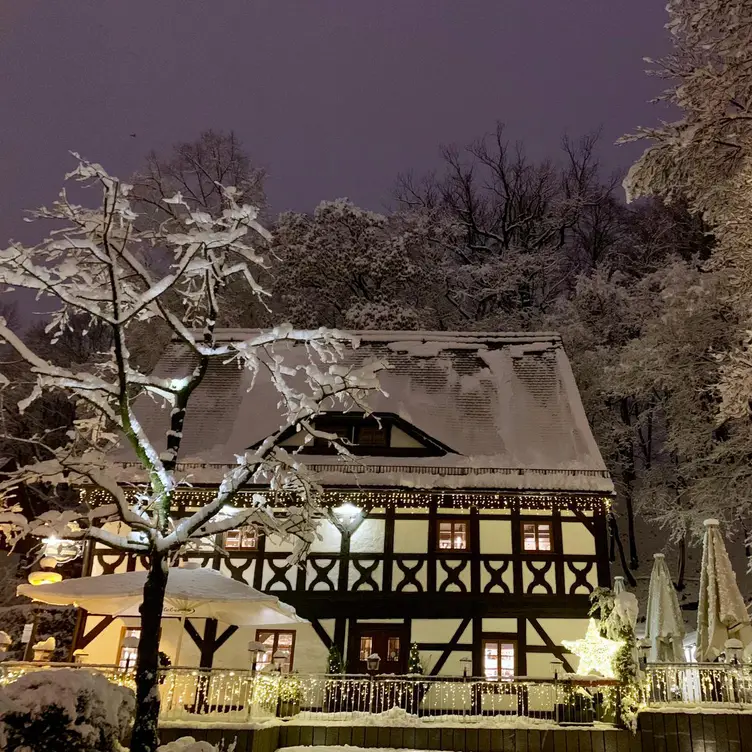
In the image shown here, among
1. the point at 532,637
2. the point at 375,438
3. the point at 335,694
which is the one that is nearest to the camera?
the point at 335,694

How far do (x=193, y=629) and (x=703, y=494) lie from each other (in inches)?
504

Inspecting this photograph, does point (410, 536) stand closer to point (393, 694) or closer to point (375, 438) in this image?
point (375, 438)

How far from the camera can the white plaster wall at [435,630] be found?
50.5 ft

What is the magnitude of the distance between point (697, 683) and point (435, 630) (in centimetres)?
541

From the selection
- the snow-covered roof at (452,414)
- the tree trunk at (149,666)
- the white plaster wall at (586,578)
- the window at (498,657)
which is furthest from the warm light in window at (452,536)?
the tree trunk at (149,666)

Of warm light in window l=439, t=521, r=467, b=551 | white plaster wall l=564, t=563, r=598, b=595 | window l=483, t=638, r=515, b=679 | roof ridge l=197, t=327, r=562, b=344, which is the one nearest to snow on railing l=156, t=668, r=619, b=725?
window l=483, t=638, r=515, b=679

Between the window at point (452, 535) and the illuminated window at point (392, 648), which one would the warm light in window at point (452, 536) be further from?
the illuminated window at point (392, 648)

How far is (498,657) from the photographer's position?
15336 millimetres

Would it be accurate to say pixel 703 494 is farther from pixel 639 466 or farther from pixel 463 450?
pixel 639 466

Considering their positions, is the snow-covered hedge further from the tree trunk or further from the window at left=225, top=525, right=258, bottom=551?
the window at left=225, top=525, right=258, bottom=551

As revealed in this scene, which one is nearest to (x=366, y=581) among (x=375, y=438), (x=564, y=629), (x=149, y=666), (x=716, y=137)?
(x=375, y=438)

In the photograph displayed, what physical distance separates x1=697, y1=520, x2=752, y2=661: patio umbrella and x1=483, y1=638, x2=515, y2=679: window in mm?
3916

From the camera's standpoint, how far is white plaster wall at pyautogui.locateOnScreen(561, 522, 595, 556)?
1591 centimetres

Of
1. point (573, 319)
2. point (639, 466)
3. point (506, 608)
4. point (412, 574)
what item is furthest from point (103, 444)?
point (639, 466)
